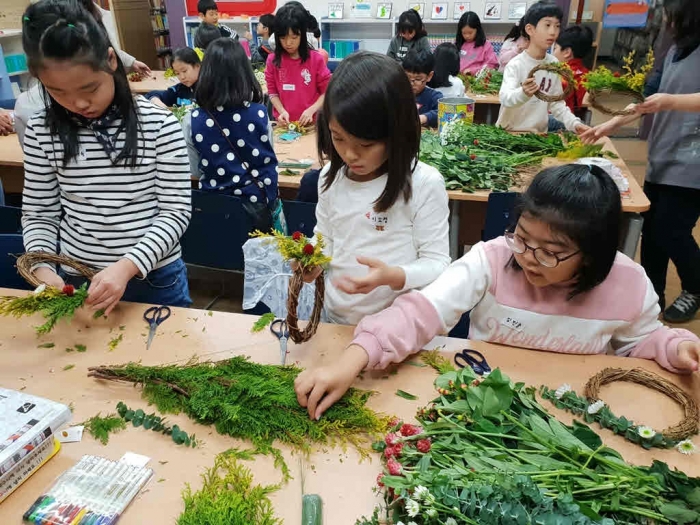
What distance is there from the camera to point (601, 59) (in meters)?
8.17

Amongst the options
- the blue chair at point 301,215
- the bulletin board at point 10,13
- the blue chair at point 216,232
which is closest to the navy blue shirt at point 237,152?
the blue chair at point 216,232

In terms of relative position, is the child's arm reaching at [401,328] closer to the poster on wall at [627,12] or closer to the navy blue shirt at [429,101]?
the navy blue shirt at [429,101]

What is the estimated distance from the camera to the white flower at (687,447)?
3.50ft

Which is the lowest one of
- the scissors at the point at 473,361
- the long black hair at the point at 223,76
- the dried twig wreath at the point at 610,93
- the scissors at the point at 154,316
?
the scissors at the point at 473,361

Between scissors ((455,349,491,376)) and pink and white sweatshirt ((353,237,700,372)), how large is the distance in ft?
0.30

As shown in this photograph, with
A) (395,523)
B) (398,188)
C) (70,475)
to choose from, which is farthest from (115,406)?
(398,188)

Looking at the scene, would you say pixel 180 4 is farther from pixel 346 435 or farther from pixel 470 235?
pixel 346 435

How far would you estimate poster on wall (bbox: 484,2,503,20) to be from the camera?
7.67 m

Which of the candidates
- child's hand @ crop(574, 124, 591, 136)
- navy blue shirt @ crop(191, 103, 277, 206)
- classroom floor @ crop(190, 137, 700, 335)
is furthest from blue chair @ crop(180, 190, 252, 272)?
child's hand @ crop(574, 124, 591, 136)

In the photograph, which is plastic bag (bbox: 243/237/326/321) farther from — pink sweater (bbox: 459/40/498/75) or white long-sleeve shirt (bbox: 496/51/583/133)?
pink sweater (bbox: 459/40/498/75)

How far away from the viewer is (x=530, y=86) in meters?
3.13

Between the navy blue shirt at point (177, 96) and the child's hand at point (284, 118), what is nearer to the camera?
the child's hand at point (284, 118)

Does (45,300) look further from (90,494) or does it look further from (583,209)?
(583,209)

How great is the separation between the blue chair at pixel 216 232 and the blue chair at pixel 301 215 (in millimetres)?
280
